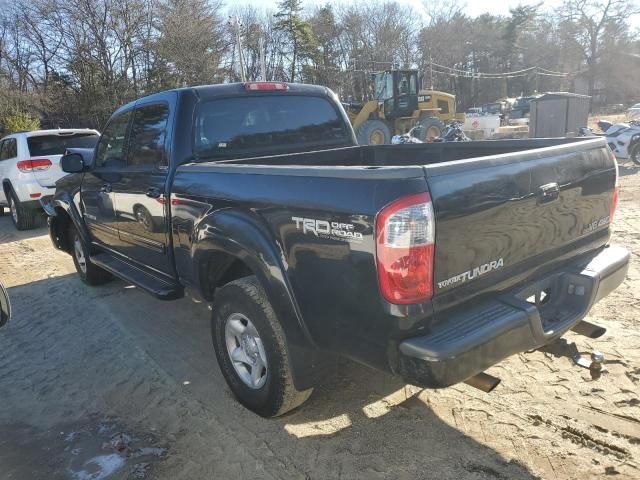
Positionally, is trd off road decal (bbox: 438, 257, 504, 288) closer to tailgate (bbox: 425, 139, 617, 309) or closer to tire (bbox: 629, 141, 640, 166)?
tailgate (bbox: 425, 139, 617, 309)

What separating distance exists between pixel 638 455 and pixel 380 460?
4.31 ft

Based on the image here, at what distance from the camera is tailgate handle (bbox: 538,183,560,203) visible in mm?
2613

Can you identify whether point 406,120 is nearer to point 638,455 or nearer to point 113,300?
point 113,300

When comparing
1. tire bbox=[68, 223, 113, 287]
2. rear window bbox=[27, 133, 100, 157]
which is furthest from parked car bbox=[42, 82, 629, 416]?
rear window bbox=[27, 133, 100, 157]

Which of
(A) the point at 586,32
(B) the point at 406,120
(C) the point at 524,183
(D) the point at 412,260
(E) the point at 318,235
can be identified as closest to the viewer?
(D) the point at 412,260

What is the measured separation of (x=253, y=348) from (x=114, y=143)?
9.27ft

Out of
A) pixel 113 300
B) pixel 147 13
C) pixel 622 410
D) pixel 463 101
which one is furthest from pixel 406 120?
pixel 463 101

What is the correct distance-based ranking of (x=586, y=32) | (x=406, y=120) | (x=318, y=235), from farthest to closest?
1. (x=586, y=32)
2. (x=406, y=120)
3. (x=318, y=235)

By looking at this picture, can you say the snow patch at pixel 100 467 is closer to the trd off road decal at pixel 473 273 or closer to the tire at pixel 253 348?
the tire at pixel 253 348

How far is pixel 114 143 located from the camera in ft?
15.8

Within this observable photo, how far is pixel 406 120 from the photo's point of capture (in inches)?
792

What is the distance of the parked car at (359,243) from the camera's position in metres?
2.16

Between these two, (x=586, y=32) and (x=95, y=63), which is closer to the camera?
(x=95, y=63)

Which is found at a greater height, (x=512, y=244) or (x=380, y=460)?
(x=512, y=244)
